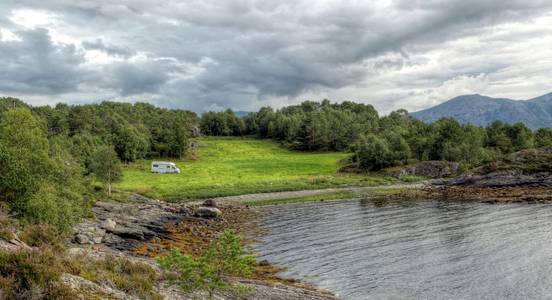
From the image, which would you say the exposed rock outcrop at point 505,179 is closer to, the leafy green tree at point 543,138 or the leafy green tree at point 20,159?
the leafy green tree at point 543,138

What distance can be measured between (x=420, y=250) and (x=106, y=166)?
6364 cm

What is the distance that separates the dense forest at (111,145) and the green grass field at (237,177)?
9772mm

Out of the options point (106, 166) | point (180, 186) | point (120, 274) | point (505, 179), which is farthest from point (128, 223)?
point (505, 179)

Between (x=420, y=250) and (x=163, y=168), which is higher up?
(x=163, y=168)

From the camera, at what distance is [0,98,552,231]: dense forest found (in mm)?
38312

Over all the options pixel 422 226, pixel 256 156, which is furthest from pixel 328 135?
pixel 422 226

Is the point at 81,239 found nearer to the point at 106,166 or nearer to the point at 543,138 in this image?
the point at 106,166

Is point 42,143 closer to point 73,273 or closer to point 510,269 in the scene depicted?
point 73,273

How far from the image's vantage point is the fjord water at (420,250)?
107 feet

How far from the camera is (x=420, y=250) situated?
145 feet

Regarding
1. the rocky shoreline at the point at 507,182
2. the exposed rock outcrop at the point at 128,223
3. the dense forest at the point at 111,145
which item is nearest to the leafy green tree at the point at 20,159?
the dense forest at the point at 111,145

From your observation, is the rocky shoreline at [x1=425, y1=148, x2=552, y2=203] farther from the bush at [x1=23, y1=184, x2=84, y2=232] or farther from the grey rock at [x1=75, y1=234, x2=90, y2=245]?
the bush at [x1=23, y1=184, x2=84, y2=232]

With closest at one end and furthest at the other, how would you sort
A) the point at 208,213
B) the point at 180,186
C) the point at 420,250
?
the point at 420,250 < the point at 208,213 < the point at 180,186

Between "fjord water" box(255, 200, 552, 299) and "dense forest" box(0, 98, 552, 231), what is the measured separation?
2291cm
